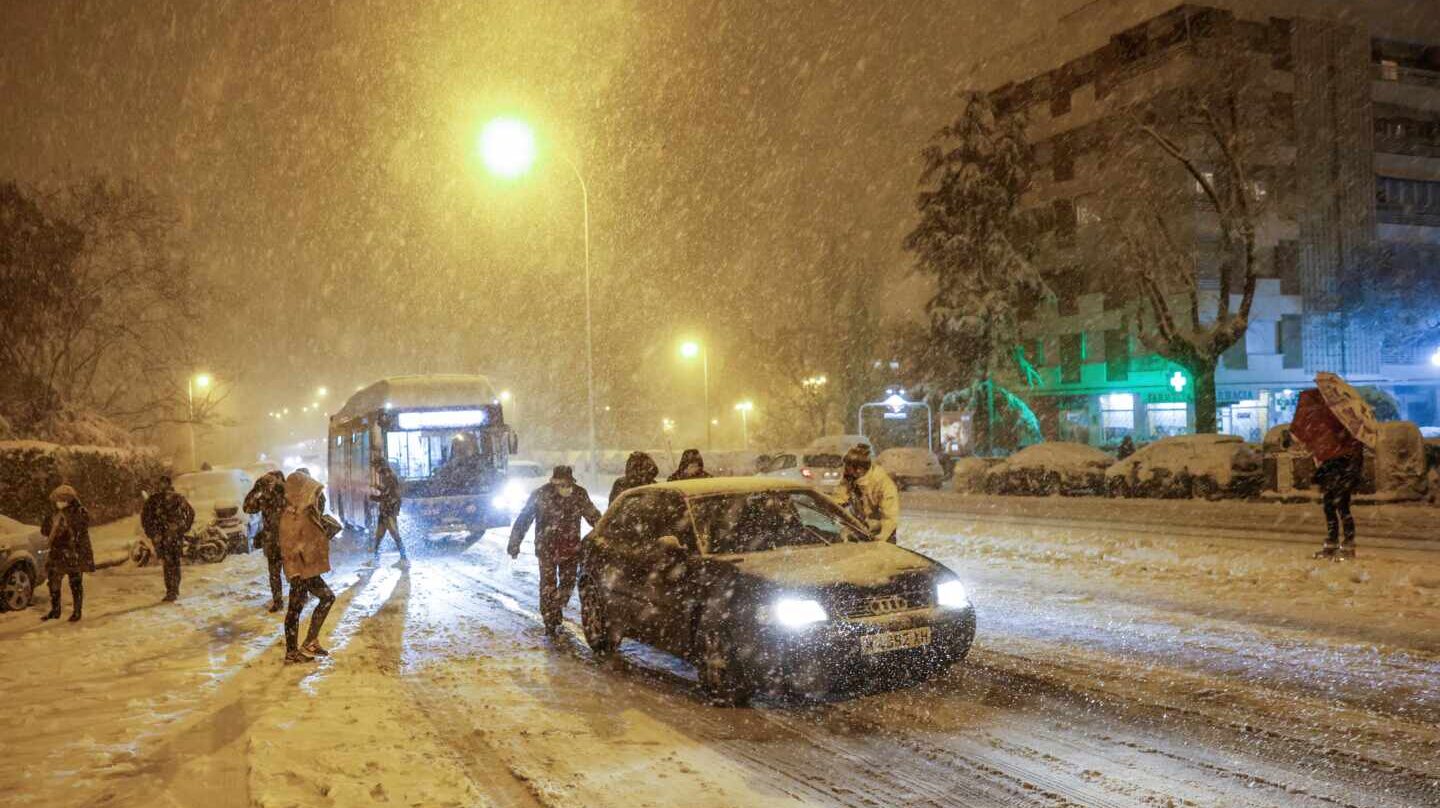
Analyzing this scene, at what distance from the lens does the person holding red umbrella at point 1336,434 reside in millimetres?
11648

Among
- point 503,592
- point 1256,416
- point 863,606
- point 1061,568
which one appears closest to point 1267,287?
point 1256,416

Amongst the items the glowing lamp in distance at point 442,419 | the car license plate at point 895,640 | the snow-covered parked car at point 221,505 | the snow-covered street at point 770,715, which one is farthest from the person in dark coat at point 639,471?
the snow-covered parked car at point 221,505

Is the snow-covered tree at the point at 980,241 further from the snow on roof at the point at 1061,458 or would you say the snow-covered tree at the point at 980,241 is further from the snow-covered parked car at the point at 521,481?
the snow-covered parked car at the point at 521,481

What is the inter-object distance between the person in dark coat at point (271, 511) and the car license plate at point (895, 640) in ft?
27.5

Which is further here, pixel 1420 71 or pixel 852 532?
pixel 1420 71

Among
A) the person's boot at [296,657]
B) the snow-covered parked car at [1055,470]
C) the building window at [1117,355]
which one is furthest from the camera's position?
the building window at [1117,355]

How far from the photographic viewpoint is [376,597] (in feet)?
44.2

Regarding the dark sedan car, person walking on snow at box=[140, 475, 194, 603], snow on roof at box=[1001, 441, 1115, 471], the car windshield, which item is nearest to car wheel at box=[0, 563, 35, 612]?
person walking on snow at box=[140, 475, 194, 603]

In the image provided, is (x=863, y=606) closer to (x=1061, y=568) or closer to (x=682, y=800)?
(x=682, y=800)

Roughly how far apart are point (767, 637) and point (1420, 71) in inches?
2252

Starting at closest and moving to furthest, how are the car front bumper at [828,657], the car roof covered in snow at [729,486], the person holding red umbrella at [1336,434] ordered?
the car front bumper at [828,657]
the car roof covered in snow at [729,486]
the person holding red umbrella at [1336,434]

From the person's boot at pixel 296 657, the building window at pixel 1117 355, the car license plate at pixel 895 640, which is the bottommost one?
the person's boot at pixel 296 657

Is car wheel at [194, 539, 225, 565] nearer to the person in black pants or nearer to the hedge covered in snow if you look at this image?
the hedge covered in snow

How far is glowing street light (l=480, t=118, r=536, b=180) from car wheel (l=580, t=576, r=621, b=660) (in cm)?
1597
